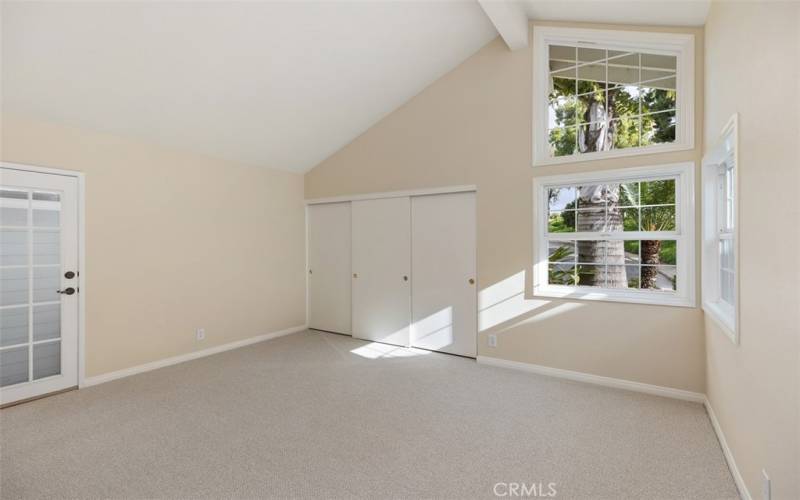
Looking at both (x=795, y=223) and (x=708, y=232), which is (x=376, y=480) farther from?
(x=708, y=232)

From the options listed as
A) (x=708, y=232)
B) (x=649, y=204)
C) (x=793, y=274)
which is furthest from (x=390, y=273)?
(x=793, y=274)

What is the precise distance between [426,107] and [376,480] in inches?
153

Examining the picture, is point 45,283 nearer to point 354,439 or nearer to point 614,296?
point 354,439

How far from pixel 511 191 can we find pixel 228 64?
9.57 ft

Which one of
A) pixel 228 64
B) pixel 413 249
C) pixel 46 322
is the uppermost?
pixel 228 64

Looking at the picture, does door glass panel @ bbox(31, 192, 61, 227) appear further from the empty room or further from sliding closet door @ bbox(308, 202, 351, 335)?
sliding closet door @ bbox(308, 202, 351, 335)

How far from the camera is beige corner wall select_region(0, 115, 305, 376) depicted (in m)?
3.54

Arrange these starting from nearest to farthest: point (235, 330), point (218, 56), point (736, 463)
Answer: point (736, 463)
point (218, 56)
point (235, 330)

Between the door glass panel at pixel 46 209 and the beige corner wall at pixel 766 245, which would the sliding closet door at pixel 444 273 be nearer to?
the beige corner wall at pixel 766 245

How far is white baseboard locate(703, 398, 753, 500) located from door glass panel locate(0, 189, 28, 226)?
5.20 metres

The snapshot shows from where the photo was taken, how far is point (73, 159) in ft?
11.3

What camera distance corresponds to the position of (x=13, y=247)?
313cm

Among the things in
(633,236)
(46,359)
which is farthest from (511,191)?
(46,359)

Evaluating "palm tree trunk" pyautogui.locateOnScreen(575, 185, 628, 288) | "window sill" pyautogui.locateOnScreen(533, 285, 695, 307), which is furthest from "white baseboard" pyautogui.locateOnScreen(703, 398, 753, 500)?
"palm tree trunk" pyautogui.locateOnScreen(575, 185, 628, 288)
